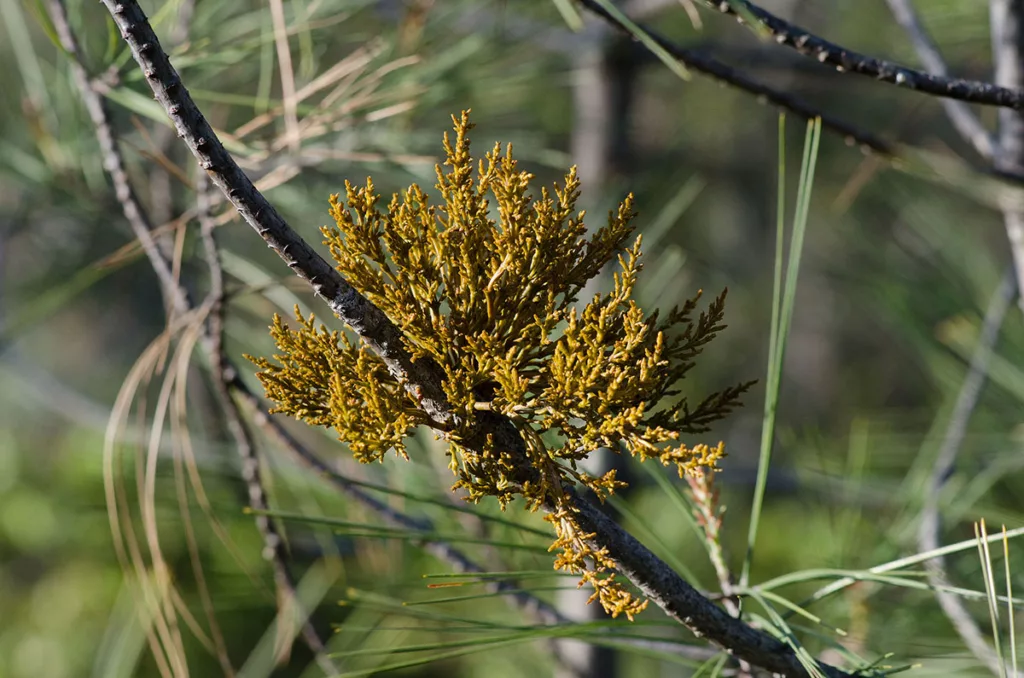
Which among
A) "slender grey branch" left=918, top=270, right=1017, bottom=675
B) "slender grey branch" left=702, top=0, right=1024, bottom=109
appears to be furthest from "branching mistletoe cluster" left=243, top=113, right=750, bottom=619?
"slender grey branch" left=918, top=270, right=1017, bottom=675

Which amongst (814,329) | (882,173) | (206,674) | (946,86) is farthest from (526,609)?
(814,329)

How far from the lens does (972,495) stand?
0.63m

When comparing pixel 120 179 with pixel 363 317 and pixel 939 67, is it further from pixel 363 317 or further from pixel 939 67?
pixel 939 67

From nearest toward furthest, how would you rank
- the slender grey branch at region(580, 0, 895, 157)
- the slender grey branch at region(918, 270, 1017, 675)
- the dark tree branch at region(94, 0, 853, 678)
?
the dark tree branch at region(94, 0, 853, 678), the slender grey branch at region(580, 0, 895, 157), the slender grey branch at region(918, 270, 1017, 675)

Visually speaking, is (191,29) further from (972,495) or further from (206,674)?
(206,674)

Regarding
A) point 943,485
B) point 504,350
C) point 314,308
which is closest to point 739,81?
point 504,350

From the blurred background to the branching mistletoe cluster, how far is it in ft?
0.15

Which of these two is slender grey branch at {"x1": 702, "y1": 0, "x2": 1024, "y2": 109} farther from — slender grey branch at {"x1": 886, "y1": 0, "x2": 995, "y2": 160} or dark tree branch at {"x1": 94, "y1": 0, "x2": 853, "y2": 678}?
slender grey branch at {"x1": 886, "y1": 0, "x2": 995, "y2": 160}

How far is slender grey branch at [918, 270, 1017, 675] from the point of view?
470 millimetres

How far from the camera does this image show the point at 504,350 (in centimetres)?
21

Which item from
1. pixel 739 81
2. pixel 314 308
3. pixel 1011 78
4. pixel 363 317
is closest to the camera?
pixel 363 317

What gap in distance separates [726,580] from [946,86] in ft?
0.60

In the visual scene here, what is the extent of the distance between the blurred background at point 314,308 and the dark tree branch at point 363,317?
4 cm

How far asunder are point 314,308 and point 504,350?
91 centimetres
